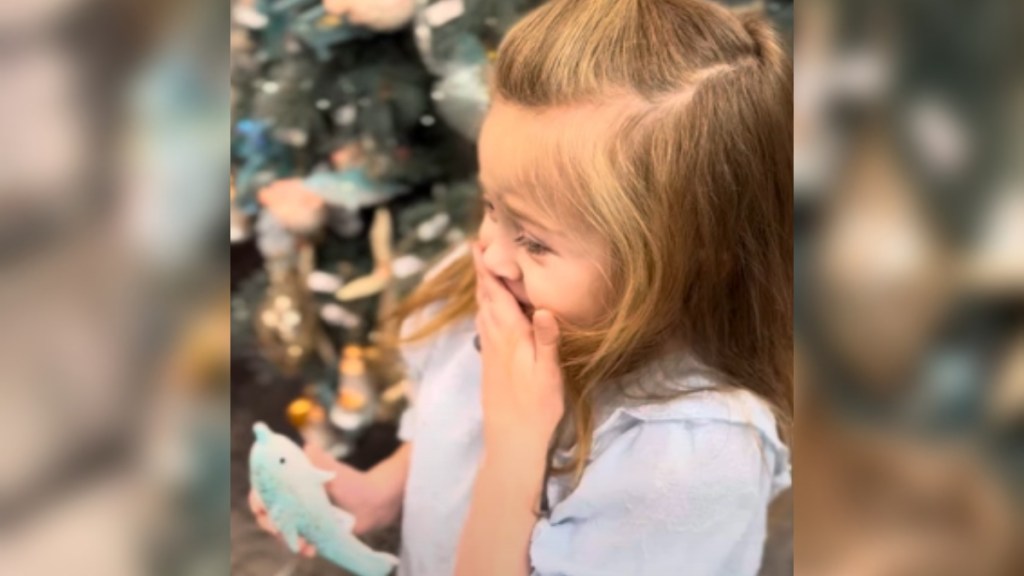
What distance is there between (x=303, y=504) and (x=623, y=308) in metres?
0.34

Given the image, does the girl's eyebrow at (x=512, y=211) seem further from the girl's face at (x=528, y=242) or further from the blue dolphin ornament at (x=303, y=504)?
the blue dolphin ornament at (x=303, y=504)

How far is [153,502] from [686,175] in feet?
1.80

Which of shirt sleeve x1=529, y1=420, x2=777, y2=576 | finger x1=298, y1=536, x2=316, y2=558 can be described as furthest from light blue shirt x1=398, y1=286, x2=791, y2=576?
finger x1=298, y1=536, x2=316, y2=558

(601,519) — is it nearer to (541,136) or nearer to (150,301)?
(541,136)

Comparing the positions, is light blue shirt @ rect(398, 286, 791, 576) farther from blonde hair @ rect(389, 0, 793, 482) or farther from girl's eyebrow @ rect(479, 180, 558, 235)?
girl's eyebrow @ rect(479, 180, 558, 235)

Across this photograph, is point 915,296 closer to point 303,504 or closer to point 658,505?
point 658,505

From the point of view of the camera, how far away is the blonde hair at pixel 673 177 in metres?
0.75

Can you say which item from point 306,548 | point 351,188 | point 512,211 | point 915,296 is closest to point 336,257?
point 351,188

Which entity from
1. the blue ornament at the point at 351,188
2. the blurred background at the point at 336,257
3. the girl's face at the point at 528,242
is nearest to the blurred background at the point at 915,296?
the blurred background at the point at 336,257

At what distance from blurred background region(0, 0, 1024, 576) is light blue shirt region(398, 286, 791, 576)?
45mm

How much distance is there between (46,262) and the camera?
0.79 metres

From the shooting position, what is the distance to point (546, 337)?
0.78 metres

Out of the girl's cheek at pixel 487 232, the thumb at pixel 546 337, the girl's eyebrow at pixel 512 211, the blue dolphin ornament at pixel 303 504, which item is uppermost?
the girl's eyebrow at pixel 512 211

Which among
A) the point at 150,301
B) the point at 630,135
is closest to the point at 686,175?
the point at 630,135
